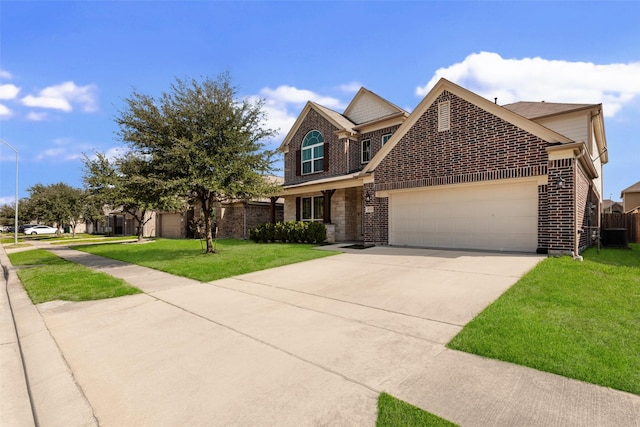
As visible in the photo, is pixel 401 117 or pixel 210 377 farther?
pixel 401 117

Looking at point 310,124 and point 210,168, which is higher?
point 310,124

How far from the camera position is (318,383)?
305cm

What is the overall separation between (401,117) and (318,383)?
16.1m

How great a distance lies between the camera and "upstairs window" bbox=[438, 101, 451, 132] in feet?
38.7

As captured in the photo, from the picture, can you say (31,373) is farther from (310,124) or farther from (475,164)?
(310,124)

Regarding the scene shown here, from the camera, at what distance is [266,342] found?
406 cm

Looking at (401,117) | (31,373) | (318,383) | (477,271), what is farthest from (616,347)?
(401,117)

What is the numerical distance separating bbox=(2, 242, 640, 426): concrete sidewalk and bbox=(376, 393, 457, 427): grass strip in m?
0.09

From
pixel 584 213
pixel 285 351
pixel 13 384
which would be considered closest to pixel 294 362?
pixel 285 351

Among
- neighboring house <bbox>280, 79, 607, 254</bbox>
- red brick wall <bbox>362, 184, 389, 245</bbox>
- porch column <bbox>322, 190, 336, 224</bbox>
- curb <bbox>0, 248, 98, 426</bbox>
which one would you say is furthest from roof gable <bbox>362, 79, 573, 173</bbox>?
curb <bbox>0, 248, 98, 426</bbox>

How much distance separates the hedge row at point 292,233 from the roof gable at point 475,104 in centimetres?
393

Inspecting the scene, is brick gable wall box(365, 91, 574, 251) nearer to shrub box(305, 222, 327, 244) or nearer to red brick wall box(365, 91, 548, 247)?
red brick wall box(365, 91, 548, 247)

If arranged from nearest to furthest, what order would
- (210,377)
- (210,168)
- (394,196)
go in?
(210,377), (210,168), (394,196)

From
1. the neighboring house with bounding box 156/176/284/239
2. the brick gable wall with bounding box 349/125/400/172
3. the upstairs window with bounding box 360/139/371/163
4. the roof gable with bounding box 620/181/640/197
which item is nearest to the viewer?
the brick gable wall with bounding box 349/125/400/172
